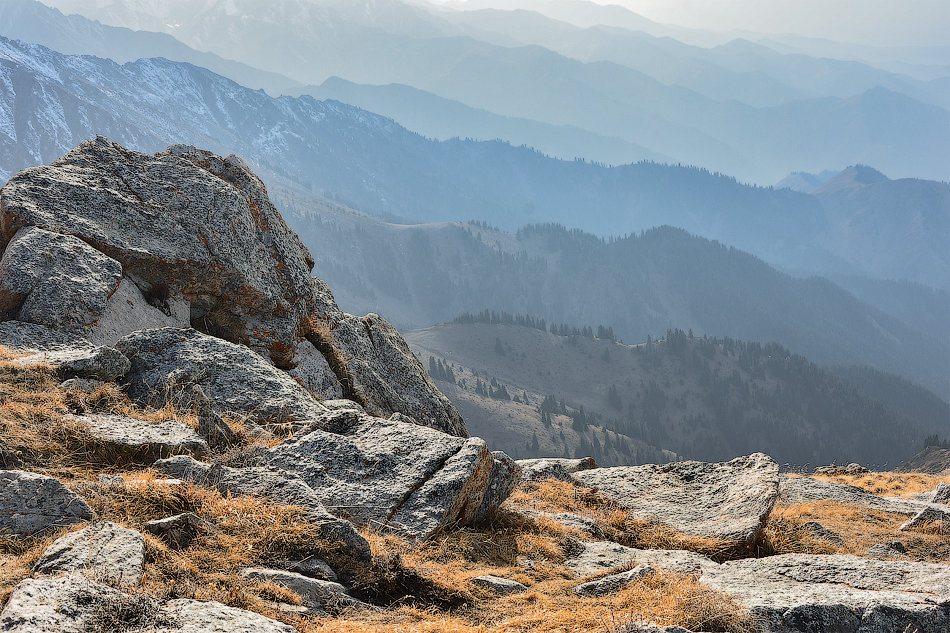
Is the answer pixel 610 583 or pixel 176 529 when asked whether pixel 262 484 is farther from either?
pixel 610 583

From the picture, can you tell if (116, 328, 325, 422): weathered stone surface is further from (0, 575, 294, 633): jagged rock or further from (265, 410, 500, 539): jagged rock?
Answer: (0, 575, 294, 633): jagged rock

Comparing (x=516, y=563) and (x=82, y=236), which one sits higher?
(x=82, y=236)

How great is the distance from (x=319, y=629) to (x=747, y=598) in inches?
188

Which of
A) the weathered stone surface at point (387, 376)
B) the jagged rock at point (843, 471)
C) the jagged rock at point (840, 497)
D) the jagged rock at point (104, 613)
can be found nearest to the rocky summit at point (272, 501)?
the jagged rock at point (104, 613)

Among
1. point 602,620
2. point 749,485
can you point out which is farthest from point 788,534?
point 602,620

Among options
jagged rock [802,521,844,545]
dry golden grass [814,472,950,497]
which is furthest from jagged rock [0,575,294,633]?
dry golden grass [814,472,950,497]

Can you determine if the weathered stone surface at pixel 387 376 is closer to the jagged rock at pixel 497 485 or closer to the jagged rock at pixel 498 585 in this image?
the jagged rock at pixel 497 485

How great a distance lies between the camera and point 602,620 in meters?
5.88

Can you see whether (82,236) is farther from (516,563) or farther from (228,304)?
(516,563)

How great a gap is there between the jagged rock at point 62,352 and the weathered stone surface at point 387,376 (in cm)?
680

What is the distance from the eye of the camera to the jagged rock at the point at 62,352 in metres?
Answer: 9.77

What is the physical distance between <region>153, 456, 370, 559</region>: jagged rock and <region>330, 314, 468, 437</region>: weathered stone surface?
7723 mm

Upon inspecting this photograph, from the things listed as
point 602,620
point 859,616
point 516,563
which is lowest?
point 516,563

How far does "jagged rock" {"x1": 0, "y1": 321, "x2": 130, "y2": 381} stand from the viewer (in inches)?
385
